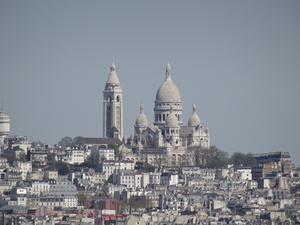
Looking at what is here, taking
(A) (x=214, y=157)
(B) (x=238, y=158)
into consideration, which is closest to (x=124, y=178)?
(A) (x=214, y=157)

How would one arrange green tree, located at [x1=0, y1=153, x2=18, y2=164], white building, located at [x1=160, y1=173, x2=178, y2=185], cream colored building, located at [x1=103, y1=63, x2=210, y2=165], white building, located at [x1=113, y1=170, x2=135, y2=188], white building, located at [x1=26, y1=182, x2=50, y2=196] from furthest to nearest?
cream colored building, located at [x1=103, y1=63, x2=210, y2=165]
green tree, located at [x1=0, y1=153, x2=18, y2=164]
white building, located at [x1=160, y1=173, x2=178, y2=185]
white building, located at [x1=113, y1=170, x2=135, y2=188]
white building, located at [x1=26, y1=182, x2=50, y2=196]

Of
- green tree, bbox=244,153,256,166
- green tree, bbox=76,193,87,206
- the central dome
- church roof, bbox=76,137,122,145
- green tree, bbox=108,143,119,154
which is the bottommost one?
green tree, bbox=76,193,87,206

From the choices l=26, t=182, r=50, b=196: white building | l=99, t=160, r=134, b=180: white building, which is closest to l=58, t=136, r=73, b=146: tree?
l=99, t=160, r=134, b=180: white building

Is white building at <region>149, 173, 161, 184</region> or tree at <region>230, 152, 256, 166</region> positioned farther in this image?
tree at <region>230, 152, 256, 166</region>

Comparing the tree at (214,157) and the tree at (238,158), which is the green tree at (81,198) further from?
the tree at (238,158)

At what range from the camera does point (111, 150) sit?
545ft

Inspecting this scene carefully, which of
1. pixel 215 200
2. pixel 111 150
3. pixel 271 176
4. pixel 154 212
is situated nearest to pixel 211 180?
pixel 271 176

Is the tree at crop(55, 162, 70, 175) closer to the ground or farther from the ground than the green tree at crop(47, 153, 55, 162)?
closer to the ground

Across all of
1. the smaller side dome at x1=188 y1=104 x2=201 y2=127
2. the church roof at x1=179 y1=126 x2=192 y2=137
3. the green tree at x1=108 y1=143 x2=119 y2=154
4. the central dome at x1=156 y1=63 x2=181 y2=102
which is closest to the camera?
the green tree at x1=108 y1=143 x2=119 y2=154

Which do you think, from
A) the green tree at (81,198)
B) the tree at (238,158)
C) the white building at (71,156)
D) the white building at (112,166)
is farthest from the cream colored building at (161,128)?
the green tree at (81,198)

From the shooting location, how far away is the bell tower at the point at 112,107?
184625 mm

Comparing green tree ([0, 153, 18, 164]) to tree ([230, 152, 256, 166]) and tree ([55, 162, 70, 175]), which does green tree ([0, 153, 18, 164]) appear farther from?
tree ([230, 152, 256, 166])

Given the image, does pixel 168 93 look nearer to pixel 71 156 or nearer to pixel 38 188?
pixel 71 156

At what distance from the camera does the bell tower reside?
606ft
